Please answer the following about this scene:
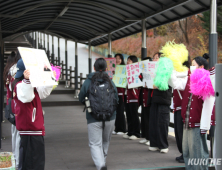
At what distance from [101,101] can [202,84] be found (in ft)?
4.67

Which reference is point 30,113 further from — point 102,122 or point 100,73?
point 100,73

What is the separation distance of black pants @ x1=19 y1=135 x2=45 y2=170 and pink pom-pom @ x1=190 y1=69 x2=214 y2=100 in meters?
2.02

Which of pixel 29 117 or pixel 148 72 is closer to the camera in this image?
pixel 29 117

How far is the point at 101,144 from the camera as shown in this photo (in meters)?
4.53

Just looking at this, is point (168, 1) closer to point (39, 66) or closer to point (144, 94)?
point (144, 94)

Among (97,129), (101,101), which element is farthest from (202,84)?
(97,129)

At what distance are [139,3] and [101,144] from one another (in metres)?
4.31

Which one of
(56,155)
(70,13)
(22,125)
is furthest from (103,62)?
(70,13)

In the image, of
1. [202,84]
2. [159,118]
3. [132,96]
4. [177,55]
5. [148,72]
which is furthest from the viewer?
[132,96]

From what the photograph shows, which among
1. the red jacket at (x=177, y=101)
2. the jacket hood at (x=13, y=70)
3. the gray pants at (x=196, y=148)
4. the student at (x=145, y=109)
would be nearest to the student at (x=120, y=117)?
the student at (x=145, y=109)

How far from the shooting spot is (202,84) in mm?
3764

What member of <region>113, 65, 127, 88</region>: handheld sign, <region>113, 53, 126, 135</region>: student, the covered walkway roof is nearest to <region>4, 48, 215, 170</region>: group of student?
<region>113, 65, 127, 88</region>: handheld sign

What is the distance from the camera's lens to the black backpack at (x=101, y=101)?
4.33 meters

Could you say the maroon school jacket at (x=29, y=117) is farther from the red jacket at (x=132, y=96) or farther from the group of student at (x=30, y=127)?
the red jacket at (x=132, y=96)
